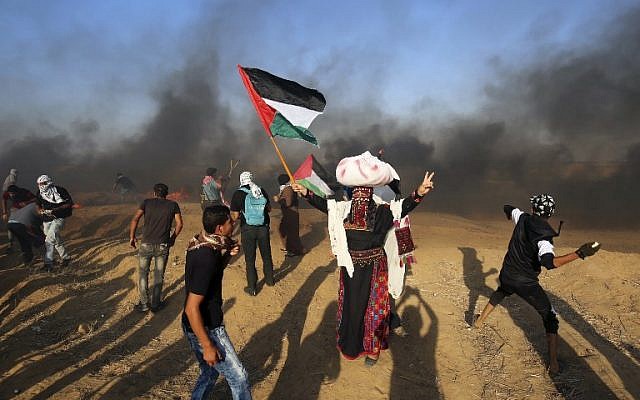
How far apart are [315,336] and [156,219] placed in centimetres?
285

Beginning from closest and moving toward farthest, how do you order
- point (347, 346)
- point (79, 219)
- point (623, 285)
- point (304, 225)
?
point (347, 346)
point (623, 285)
point (304, 225)
point (79, 219)

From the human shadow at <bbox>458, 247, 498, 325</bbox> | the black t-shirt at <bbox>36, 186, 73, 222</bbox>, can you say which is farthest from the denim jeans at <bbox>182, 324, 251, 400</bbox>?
the black t-shirt at <bbox>36, 186, 73, 222</bbox>

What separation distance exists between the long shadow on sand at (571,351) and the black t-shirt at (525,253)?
1089mm

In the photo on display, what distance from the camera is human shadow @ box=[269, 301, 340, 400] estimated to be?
4.29 metres

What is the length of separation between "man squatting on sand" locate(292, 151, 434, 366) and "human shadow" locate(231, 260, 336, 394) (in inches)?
37.4

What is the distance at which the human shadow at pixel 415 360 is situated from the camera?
14.0 ft

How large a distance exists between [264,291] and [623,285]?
6.21 m

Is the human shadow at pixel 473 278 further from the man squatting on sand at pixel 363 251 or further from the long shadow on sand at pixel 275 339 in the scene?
the long shadow on sand at pixel 275 339

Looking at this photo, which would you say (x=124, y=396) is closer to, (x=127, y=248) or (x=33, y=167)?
(x=127, y=248)

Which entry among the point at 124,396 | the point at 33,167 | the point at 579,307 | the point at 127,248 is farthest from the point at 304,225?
the point at 33,167

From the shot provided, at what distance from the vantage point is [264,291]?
277 inches

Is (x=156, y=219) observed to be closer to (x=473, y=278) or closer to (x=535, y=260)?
(x=535, y=260)

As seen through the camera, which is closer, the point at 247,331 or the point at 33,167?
the point at 247,331

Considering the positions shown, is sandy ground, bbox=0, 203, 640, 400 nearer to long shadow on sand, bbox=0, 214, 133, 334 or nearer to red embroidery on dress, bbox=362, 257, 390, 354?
long shadow on sand, bbox=0, 214, 133, 334
